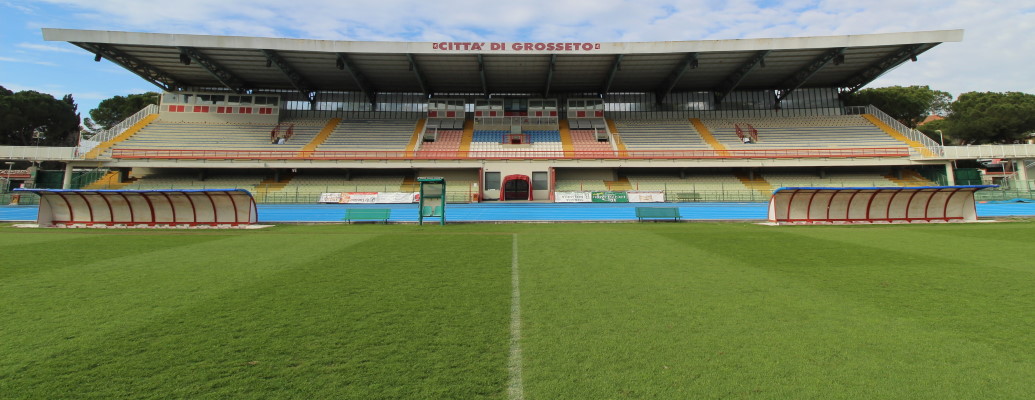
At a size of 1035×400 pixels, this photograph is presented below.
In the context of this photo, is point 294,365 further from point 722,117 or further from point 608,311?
point 722,117

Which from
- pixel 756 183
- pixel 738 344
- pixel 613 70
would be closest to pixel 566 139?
pixel 613 70

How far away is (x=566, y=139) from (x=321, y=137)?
2171 cm

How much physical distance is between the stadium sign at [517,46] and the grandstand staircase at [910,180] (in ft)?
82.4

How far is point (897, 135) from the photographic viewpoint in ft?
115

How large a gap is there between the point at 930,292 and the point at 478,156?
2853 centimetres

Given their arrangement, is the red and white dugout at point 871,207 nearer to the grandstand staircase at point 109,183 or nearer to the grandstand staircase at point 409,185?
the grandstand staircase at point 409,185

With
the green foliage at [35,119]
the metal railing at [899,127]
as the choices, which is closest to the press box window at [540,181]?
the metal railing at [899,127]

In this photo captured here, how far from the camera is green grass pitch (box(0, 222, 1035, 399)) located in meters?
2.65

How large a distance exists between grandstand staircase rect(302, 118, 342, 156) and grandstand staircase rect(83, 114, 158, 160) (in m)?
13.5

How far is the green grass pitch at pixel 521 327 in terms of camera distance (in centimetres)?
265

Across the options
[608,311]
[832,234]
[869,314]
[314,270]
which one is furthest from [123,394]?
[832,234]

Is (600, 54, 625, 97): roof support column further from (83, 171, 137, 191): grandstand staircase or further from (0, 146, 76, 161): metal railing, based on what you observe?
(0, 146, 76, 161): metal railing

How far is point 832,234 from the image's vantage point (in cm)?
1186

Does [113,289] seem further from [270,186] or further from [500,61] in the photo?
[500,61]
